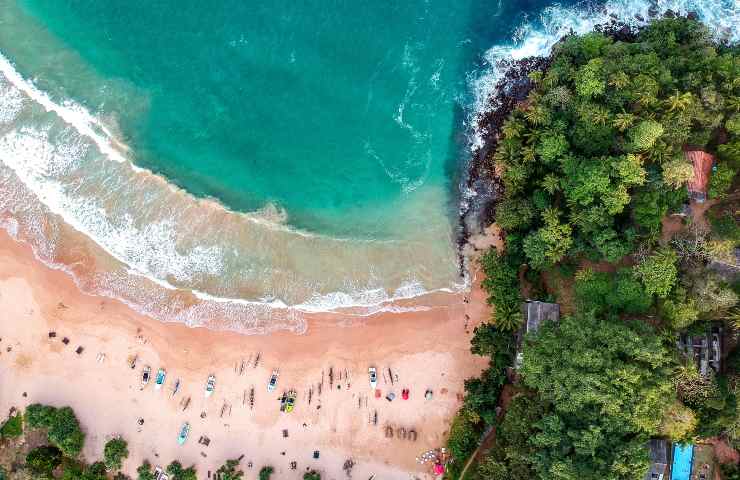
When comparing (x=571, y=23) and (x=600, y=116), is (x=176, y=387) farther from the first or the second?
(x=571, y=23)

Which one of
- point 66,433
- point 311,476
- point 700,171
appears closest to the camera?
point 700,171

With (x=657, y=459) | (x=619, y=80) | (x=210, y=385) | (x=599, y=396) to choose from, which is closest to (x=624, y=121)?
(x=619, y=80)

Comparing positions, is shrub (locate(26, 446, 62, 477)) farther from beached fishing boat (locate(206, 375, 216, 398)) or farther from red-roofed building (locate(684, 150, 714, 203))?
red-roofed building (locate(684, 150, 714, 203))

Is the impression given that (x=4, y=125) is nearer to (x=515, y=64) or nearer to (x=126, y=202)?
(x=126, y=202)

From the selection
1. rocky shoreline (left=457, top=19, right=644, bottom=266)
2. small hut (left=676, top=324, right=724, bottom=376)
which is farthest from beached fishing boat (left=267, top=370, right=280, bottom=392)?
small hut (left=676, top=324, right=724, bottom=376)

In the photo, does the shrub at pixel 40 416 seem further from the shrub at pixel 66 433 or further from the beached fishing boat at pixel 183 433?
the beached fishing boat at pixel 183 433

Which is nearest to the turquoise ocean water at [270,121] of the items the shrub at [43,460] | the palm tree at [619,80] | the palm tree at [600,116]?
the palm tree at [619,80]
